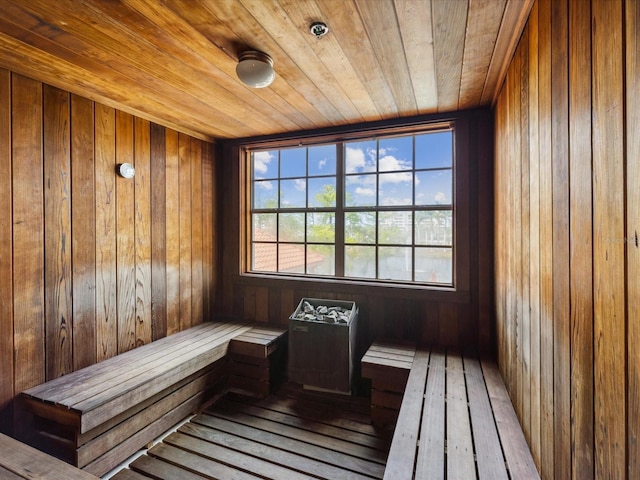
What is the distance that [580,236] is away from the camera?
86 cm

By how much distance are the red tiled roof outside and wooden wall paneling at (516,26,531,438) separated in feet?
6.01

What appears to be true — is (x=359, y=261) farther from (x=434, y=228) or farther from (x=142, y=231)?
(x=142, y=231)

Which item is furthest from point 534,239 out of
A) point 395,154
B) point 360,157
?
point 360,157

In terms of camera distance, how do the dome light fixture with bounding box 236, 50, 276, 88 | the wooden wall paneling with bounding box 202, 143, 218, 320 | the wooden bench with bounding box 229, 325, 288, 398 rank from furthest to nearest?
1. the wooden wall paneling with bounding box 202, 143, 218, 320
2. the wooden bench with bounding box 229, 325, 288, 398
3. the dome light fixture with bounding box 236, 50, 276, 88

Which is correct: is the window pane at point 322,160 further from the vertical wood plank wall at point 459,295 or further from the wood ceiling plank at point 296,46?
the vertical wood plank wall at point 459,295

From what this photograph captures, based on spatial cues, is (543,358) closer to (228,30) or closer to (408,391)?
(408,391)

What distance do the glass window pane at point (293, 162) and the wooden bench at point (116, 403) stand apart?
1714mm

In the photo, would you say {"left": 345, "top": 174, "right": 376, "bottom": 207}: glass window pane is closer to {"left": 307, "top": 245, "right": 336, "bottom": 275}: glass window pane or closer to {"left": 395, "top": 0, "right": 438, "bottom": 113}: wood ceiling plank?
{"left": 307, "top": 245, "right": 336, "bottom": 275}: glass window pane

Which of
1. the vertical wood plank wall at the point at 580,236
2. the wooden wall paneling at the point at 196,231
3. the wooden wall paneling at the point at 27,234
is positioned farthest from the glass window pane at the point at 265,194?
the vertical wood plank wall at the point at 580,236

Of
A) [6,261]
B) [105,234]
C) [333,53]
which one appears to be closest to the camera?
[333,53]

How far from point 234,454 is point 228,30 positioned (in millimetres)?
2394

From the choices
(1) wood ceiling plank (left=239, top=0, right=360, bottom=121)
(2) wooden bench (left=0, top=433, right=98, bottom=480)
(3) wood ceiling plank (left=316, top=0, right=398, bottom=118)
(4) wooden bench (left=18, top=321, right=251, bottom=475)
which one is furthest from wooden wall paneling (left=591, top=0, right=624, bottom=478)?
(4) wooden bench (left=18, top=321, right=251, bottom=475)

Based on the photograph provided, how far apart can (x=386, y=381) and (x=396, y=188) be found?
1566 mm

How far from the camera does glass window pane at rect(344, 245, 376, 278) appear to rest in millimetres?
2811
